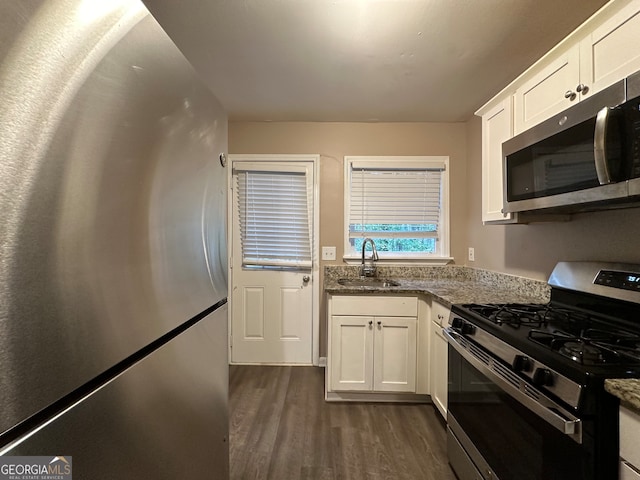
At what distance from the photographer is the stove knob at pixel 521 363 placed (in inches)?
44.3

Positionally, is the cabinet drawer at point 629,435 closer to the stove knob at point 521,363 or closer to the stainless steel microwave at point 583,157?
the stove knob at point 521,363

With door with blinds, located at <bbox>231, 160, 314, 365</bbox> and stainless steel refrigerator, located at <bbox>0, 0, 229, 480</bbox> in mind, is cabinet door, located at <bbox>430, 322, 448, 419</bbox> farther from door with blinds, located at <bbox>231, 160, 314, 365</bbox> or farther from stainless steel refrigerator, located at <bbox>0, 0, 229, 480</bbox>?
stainless steel refrigerator, located at <bbox>0, 0, 229, 480</bbox>

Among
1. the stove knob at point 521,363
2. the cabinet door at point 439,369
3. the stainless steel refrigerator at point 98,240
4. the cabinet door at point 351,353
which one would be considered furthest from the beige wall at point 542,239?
the stainless steel refrigerator at point 98,240

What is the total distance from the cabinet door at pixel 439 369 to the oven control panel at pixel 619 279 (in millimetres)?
899

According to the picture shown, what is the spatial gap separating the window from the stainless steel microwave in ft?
4.56

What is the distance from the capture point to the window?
3199mm

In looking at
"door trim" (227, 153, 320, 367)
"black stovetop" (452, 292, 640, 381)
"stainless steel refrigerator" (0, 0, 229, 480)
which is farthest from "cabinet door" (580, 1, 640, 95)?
"door trim" (227, 153, 320, 367)

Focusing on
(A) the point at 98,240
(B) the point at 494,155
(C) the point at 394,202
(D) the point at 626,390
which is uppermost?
(B) the point at 494,155

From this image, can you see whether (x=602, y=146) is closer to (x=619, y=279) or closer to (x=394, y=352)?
(x=619, y=279)

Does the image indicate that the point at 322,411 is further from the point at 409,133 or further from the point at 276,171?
the point at 409,133

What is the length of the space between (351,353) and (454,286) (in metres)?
0.95

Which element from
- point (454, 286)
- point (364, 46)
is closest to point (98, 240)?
point (364, 46)

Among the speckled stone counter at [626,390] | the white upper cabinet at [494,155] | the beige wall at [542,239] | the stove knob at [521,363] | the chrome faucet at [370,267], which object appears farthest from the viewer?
the chrome faucet at [370,267]

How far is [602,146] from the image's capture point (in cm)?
111
